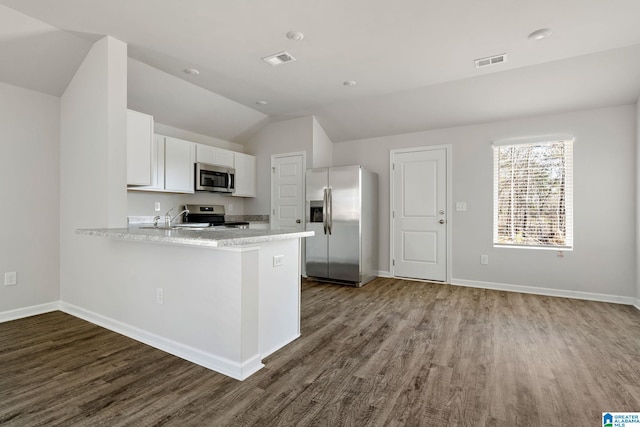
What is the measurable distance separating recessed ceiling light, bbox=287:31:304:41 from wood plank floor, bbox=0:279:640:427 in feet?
8.68

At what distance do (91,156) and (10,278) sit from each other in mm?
1499

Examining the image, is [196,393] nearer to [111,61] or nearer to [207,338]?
[207,338]

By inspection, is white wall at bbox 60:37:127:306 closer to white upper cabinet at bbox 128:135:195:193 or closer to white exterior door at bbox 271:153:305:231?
white upper cabinet at bbox 128:135:195:193

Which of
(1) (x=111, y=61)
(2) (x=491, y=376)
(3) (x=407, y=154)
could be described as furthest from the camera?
(3) (x=407, y=154)

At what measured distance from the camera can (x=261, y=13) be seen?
2447 millimetres

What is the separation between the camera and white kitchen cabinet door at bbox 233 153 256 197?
5328 mm

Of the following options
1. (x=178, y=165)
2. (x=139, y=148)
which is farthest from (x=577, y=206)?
(x=178, y=165)

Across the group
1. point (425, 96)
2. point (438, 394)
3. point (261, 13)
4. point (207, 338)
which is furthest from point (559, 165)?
point (207, 338)

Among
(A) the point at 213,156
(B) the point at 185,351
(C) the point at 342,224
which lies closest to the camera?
(B) the point at 185,351

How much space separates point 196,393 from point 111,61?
289cm

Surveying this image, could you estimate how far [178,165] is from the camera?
4.41m

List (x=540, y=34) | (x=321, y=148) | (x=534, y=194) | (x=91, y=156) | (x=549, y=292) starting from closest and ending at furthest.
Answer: (x=540, y=34)
(x=91, y=156)
(x=549, y=292)
(x=534, y=194)
(x=321, y=148)

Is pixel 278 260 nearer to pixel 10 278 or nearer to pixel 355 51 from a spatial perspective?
pixel 355 51

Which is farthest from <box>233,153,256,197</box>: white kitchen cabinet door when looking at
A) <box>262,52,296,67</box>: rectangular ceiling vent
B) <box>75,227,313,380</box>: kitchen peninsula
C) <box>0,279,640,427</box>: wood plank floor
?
<box>0,279,640,427</box>: wood plank floor
